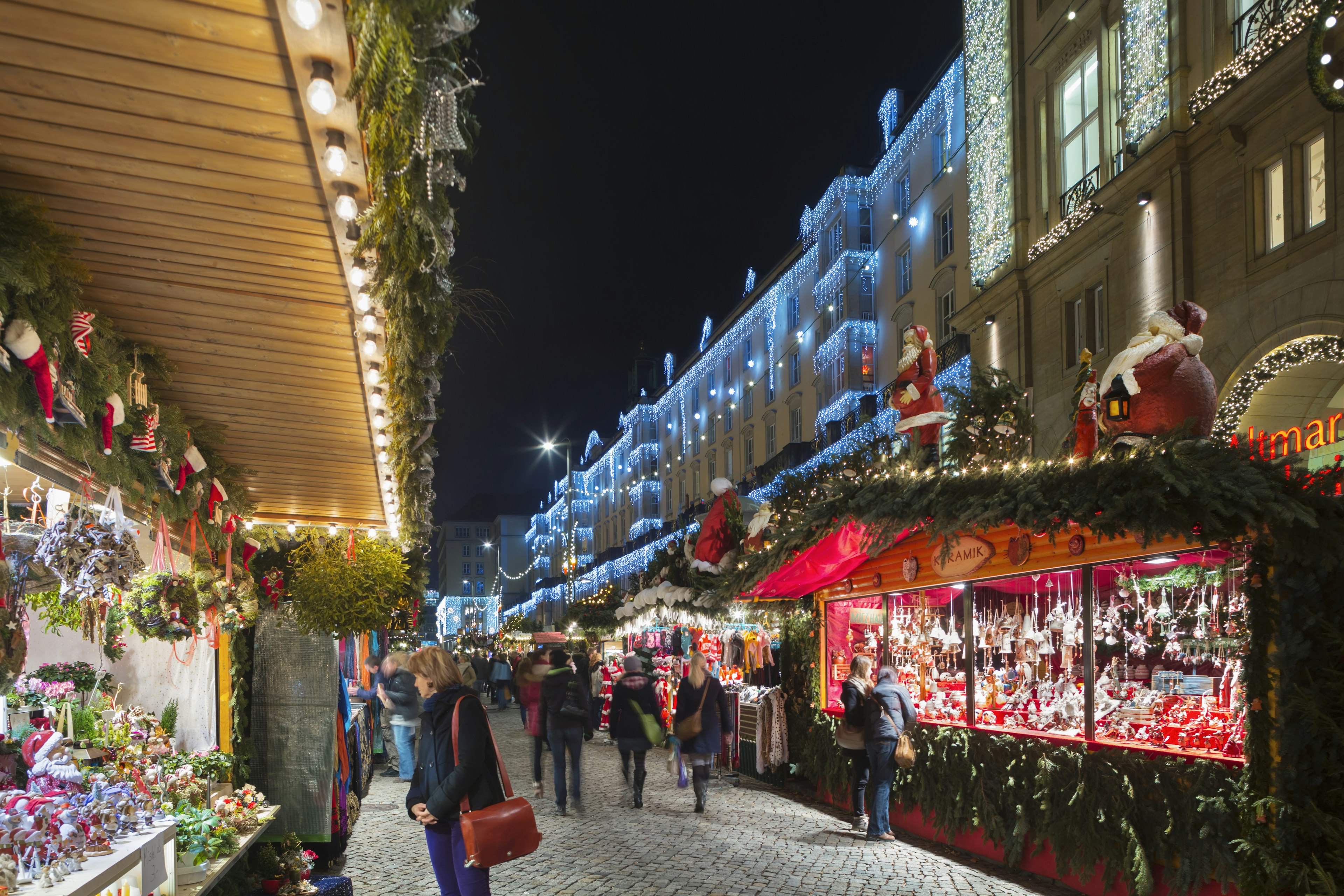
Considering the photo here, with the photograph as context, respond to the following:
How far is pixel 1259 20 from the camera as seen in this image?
12234 millimetres

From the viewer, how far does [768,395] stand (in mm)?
38969

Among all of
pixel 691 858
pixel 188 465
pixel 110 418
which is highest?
pixel 110 418

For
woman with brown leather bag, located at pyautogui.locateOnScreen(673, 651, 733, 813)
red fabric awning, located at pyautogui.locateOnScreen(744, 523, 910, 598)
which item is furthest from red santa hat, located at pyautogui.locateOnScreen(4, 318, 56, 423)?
woman with brown leather bag, located at pyautogui.locateOnScreen(673, 651, 733, 813)

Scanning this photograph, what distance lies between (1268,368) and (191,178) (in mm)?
12363

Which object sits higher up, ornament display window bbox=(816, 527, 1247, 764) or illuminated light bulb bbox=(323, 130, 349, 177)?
illuminated light bulb bbox=(323, 130, 349, 177)

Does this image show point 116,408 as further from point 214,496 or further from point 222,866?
point 214,496

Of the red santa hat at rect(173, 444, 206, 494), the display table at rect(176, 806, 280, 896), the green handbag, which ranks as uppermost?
the red santa hat at rect(173, 444, 206, 494)

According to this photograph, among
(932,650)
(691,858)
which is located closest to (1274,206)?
(932,650)

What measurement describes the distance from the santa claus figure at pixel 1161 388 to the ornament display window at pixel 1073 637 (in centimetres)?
81

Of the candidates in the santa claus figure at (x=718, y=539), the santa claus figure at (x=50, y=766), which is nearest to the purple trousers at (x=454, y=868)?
the santa claus figure at (x=50, y=766)

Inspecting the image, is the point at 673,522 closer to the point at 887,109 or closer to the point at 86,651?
the point at 887,109

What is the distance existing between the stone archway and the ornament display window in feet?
12.0

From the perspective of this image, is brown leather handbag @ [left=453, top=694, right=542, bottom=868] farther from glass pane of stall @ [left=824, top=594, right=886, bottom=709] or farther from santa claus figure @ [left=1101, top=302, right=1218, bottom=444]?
glass pane of stall @ [left=824, top=594, right=886, bottom=709]

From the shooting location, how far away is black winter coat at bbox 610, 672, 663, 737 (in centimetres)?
1178
